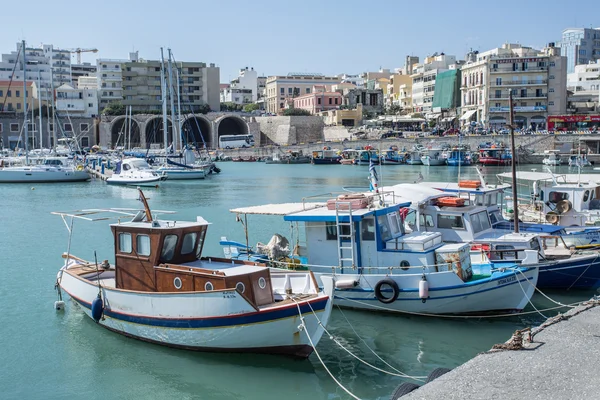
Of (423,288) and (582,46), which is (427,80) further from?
(423,288)

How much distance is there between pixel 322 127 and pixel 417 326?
9004 centimetres

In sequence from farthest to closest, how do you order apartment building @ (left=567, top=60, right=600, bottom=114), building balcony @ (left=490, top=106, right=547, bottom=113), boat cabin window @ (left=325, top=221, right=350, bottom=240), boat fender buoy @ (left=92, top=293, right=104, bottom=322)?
apartment building @ (left=567, top=60, right=600, bottom=114)
building balcony @ (left=490, top=106, right=547, bottom=113)
boat cabin window @ (left=325, top=221, right=350, bottom=240)
boat fender buoy @ (left=92, top=293, right=104, bottom=322)

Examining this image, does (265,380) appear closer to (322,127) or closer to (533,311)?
(533,311)

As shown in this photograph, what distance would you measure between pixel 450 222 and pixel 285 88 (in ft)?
348

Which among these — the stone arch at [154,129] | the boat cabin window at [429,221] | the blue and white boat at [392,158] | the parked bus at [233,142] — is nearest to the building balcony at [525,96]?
the blue and white boat at [392,158]

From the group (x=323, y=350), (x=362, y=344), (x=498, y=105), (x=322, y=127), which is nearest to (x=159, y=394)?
(x=323, y=350)

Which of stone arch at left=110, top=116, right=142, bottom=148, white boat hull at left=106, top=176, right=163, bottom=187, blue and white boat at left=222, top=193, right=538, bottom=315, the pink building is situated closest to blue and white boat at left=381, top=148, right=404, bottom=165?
the pink building

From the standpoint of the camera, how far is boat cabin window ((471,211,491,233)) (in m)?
18.8

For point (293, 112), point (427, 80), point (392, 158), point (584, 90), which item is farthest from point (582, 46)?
point (392, 158)

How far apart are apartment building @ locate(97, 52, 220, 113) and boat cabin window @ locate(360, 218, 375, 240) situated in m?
88.0

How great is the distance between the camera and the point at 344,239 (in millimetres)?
16375

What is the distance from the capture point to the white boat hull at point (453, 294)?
51.1 ft

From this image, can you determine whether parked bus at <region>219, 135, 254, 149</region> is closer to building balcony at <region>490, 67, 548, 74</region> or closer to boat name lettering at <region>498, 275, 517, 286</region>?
building balcony at <region>490, 67, 548, 74</region>

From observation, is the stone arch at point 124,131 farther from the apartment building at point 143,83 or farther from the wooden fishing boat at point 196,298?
the wooden fishing boat at point 196,298
